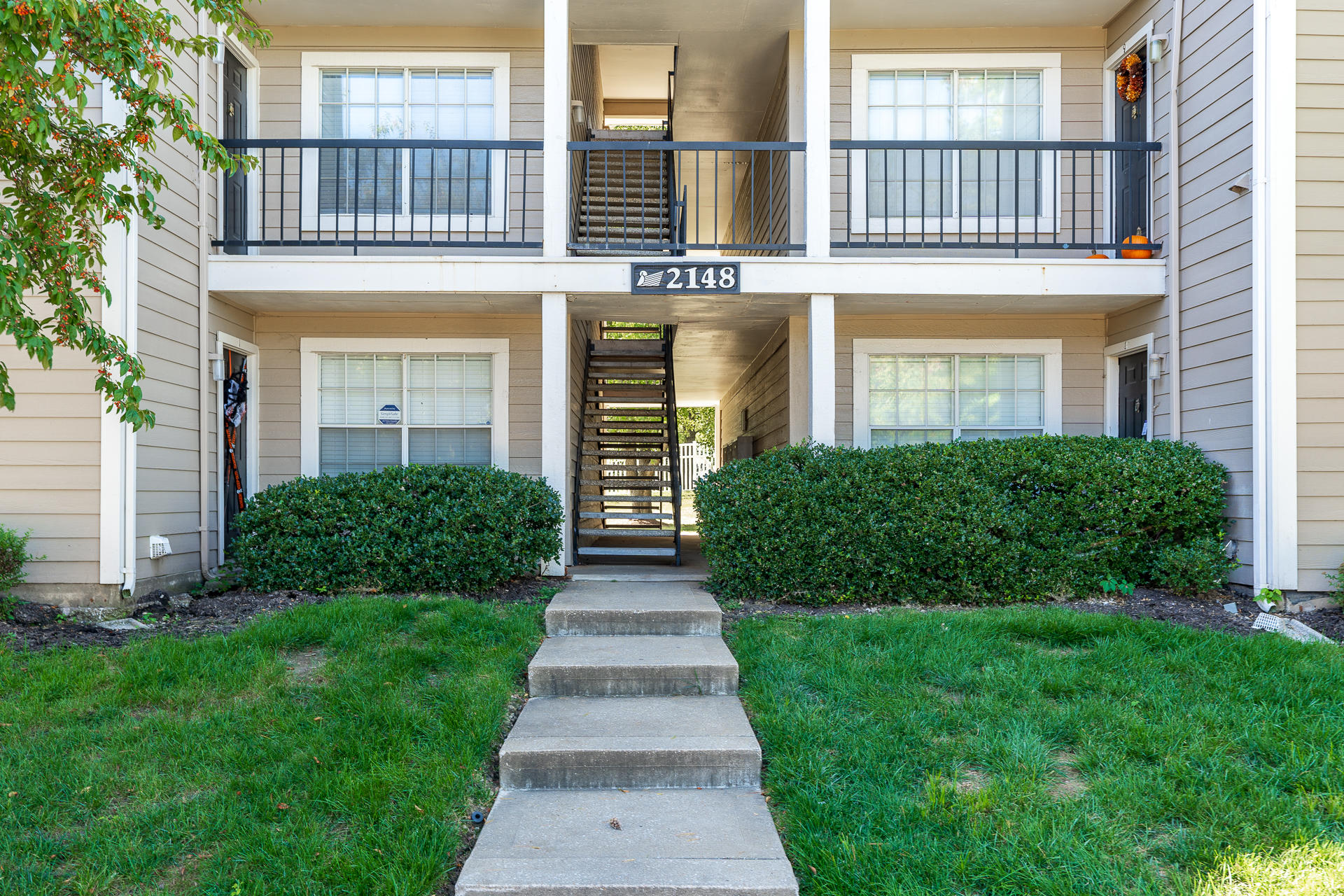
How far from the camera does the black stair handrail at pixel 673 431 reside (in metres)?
7.95

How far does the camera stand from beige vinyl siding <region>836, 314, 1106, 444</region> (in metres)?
8.02

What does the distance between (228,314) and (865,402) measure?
5.76 m

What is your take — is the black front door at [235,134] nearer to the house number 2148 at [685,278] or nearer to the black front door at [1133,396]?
the house number 2148 at [685,278]

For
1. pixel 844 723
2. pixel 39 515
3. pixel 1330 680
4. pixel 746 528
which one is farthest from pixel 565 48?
pixel 1330 680

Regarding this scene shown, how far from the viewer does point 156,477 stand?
605cm

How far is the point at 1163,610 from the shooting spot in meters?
5.62

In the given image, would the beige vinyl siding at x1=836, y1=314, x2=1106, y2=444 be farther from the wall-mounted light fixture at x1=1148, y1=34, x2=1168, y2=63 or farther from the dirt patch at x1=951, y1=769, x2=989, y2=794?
the dirt patch at x1=951, y1=769, x2=989, y2=794

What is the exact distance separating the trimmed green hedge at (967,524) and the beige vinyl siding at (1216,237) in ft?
0.99

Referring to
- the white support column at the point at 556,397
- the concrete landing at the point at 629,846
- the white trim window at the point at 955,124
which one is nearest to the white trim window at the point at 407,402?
the white support column at the point at 556,397

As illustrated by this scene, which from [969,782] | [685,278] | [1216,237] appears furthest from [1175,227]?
[969,782]

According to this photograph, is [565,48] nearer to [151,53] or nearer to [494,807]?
[151,53]

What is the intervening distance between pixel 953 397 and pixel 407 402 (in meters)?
5.20

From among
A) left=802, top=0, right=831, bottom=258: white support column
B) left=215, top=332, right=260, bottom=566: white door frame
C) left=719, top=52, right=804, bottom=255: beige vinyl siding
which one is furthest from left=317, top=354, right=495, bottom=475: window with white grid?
left=802, top=0, right=831, bottom=258: white support column

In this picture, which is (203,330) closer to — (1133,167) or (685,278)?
(685,278)
